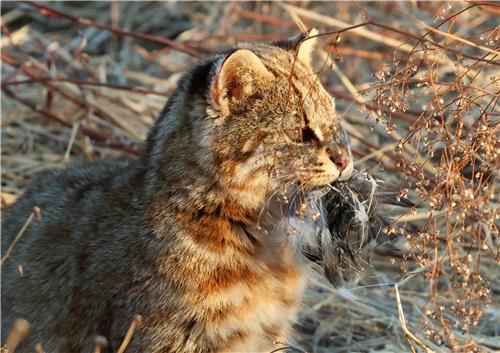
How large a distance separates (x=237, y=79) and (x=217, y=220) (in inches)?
19.8

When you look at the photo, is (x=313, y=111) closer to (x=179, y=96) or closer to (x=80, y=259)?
(x=179, y=96)

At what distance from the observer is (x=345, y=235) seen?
10.2 feet

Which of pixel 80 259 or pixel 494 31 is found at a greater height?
pixel 494 31

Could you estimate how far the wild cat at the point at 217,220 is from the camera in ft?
9.82

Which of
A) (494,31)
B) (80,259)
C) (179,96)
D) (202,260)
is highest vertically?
(494,31)

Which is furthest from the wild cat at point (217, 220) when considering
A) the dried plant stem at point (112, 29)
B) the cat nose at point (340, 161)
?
the dried plant stem at point (112, 29)

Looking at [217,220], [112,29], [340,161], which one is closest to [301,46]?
[340,161]

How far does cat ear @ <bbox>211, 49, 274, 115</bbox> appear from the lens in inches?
118

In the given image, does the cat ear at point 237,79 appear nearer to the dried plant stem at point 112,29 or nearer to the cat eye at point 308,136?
the cat eye at point 308,136

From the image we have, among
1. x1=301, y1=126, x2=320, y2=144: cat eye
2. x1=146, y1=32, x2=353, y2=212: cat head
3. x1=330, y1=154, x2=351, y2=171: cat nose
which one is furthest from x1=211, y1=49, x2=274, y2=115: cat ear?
x1=330, y1=154, x2=351, y2=171: cat nose

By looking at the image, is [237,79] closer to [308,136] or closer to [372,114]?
[308,136]

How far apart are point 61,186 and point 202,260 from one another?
1.13m

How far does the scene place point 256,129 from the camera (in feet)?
9.94

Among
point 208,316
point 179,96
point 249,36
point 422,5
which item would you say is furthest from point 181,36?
point 208,316
